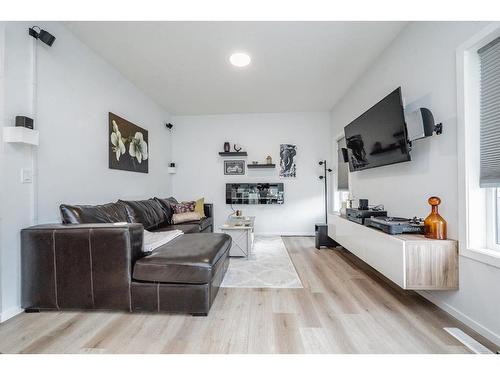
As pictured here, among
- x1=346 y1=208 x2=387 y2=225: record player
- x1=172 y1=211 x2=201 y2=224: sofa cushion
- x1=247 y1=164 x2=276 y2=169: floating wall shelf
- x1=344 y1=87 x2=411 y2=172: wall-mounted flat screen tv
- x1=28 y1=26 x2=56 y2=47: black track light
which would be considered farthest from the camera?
x1=247 y1=164 x2=276 y2=169: floating wall shelf

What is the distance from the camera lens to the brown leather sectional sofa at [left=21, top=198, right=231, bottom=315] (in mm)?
1682

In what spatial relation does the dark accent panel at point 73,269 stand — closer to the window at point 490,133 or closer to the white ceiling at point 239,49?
the white ceiling at point 239,49

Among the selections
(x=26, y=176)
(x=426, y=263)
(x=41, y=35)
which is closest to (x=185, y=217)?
(x=26, y=176)

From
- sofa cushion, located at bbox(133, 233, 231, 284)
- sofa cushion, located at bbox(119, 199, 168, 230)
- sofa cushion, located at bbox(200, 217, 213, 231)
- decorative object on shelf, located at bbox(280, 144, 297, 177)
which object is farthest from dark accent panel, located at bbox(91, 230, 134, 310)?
decorative object on shelf, located at bbox(280, 144, 297, 177)

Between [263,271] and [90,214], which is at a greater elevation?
[90,214]

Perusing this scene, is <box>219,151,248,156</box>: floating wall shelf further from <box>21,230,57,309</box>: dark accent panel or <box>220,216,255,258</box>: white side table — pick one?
<box>21,230,57,309</box>: dark accent panel

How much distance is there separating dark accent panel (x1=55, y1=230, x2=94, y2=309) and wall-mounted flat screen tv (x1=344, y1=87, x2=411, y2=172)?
2.85 metres

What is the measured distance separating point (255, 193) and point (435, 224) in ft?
11.5

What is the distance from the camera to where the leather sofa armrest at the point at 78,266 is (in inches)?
66.5

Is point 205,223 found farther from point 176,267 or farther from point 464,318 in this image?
point 464,318

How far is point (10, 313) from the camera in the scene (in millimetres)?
1679

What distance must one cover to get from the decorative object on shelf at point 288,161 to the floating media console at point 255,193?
31 cm
